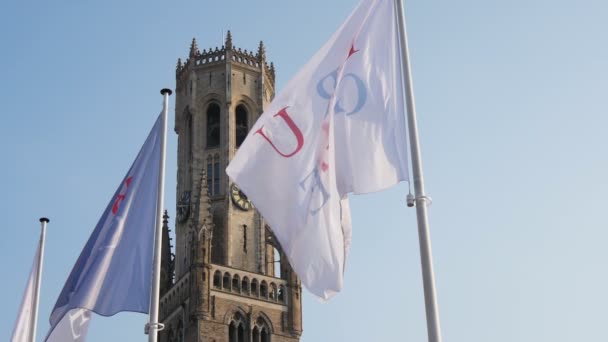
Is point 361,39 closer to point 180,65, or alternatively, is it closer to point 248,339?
point 248,339

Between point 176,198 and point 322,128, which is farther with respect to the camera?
point 176,198

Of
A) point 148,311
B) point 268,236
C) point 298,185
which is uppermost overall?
point 268,236

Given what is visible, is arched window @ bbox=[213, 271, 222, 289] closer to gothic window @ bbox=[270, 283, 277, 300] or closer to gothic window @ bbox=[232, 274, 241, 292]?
gothic window @ bbox=[232, 274, 241, 292]

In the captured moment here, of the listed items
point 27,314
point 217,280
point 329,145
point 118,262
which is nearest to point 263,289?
point 217,280

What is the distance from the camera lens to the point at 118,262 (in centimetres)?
2344

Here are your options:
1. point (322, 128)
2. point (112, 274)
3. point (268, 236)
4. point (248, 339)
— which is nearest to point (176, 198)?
point (268, 236)

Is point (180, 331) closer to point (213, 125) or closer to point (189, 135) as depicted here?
point (189, 135)

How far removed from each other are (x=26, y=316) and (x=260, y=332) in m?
37.1

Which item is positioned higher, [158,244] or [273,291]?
[273,291]

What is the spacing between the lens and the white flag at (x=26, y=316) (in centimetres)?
2878

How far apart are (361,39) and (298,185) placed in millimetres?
Answer: 3614

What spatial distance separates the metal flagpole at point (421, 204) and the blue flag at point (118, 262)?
7.83 metres

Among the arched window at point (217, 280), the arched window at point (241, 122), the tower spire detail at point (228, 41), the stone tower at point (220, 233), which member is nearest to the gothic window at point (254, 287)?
the stone tower at point (220, 233)

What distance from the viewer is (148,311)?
22.9 m
